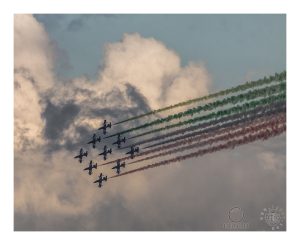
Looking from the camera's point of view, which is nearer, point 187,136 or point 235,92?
point 235,92

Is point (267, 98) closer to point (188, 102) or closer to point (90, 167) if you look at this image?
point (188, 102)

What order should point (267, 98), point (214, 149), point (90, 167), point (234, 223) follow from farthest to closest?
1. point (90, 167)
2. point (234, 223)
3. point (214, 149)
4. point (267, 98)

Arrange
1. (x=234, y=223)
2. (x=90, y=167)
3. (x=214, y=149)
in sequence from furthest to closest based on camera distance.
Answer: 1. (x=90, y=167)
2. (x=234, y=223)
3. (x=214, y=149)

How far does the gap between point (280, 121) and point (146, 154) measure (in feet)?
83.7

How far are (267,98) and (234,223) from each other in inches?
1014

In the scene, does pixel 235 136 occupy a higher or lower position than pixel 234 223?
higher

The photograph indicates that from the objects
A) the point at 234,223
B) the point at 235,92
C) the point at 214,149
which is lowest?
the point at 234,223

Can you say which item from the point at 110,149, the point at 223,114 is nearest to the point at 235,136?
the point at 223,114

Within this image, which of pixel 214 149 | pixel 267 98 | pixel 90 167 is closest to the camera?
pixel 267 98

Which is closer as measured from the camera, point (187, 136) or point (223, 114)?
point (223, 114)

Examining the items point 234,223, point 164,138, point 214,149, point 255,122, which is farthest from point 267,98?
point 234,223

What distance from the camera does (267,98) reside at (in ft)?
267

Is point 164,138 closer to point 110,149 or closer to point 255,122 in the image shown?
point 255,122

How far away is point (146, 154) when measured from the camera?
102375 millimetres
